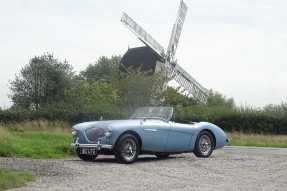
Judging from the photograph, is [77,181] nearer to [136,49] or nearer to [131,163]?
[131,163]

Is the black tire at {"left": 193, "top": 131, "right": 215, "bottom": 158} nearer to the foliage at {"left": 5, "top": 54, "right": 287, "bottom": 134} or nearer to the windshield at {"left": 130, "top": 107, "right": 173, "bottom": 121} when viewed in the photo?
the windshield at {"left": 130, "top": 107, "right": 173, "bottom": 121}

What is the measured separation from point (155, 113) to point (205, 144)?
152cm

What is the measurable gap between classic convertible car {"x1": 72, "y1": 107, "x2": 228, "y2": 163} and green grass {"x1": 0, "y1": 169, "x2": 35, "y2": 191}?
3.26m

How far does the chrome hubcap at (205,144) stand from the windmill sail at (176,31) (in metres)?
39.5

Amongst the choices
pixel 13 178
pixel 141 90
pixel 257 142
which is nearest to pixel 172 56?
pixel 141 90

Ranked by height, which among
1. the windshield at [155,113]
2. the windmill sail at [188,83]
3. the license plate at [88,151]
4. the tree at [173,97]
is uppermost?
the windmill sail at [188,83]

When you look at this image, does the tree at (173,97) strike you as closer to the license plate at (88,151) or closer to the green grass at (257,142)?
the green grass at (257,142)

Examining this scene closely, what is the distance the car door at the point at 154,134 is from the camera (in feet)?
47.2

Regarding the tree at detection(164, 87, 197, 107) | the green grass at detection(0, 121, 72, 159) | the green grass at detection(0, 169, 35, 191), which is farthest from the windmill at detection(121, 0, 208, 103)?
the green grass at detection(0, 169, 35, 191)

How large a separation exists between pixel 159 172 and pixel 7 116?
29119 millimetres

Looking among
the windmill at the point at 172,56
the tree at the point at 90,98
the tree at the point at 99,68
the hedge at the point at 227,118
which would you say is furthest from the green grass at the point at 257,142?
the tree at the point at 99,68

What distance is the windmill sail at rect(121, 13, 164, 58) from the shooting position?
55000 mm

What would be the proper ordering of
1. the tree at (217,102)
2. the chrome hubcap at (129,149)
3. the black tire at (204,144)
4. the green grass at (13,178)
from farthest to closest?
the tree at (217,102) → the black tire at (204,144) → the chrome hubcap at (129,149) → the green grass at (13,178)

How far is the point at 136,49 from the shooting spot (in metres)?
60.2
